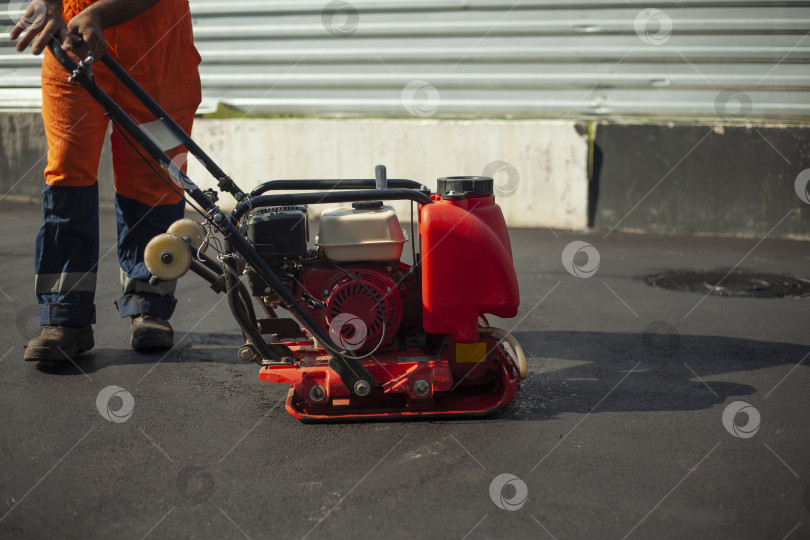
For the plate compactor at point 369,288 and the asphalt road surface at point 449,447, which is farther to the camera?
the plate compactor at point 369,288

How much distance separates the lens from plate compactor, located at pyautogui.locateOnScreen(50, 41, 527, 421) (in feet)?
10.2

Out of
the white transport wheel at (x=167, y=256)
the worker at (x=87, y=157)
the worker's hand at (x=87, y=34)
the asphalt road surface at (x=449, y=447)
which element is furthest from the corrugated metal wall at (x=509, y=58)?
the white transport wheel at (x=167, y=256)

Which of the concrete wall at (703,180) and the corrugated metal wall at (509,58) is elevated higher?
the corrugated metal wall at (509,58)

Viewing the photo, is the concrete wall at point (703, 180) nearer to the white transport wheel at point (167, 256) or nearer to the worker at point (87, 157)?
the worker at point (87, 157)

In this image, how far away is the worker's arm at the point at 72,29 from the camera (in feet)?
11.0

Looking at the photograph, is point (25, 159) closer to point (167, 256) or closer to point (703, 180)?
point (167, 256)

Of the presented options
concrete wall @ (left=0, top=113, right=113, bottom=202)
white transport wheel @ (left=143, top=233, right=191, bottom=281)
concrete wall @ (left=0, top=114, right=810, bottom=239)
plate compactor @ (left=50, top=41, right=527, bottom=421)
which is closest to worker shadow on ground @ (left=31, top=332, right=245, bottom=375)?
plate compactor @ (left=50, top=41, right=527, bottom=421)

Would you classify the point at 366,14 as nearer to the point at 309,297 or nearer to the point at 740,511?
the point at 309,297

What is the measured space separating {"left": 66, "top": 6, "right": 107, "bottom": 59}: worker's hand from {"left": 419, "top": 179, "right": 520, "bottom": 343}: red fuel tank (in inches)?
58.1

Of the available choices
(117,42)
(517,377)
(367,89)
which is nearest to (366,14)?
(367,89)

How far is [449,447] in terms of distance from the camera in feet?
9.82

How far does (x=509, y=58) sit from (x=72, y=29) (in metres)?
4.59

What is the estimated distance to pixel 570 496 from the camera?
262cm

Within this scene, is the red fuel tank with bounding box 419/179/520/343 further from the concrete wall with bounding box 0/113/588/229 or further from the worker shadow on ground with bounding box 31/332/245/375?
the concrete wall with bounding box 0/113/588/229
